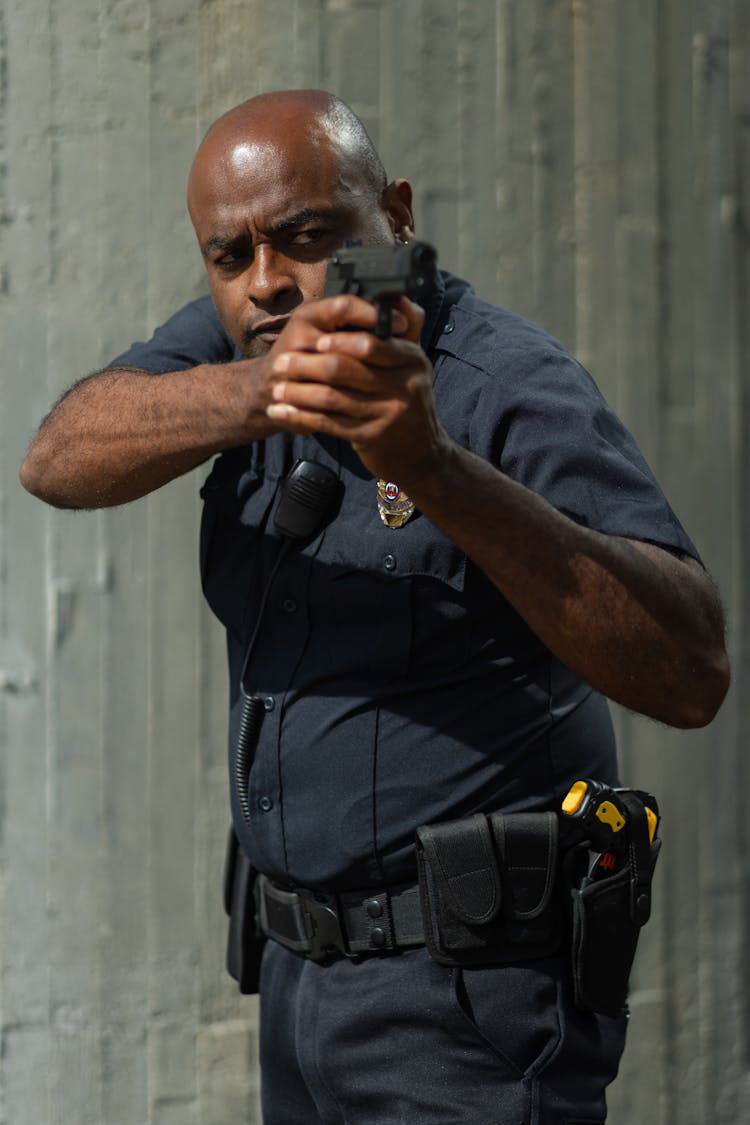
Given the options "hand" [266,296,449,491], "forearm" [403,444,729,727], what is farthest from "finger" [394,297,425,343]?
"forearm" [403,444,729,727]

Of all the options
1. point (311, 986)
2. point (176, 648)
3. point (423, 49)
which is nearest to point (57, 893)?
point (176, 648)

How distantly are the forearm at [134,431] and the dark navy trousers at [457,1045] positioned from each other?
2.39 feet

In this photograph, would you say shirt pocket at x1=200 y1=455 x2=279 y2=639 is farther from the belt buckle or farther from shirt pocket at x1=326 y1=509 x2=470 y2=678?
the belt buckle

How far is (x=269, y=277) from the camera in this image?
2.01 m

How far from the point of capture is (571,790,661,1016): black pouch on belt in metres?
2.00

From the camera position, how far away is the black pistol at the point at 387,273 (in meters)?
1.50

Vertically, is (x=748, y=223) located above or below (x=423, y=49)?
below

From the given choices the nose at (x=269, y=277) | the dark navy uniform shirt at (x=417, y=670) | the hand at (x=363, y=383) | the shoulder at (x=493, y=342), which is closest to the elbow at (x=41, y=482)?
the dark navy uniform shirt at (x=417, y=670)

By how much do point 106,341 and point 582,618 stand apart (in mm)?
1601

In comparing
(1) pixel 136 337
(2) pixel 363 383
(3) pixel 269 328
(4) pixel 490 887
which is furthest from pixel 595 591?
(1) pixel 136 337

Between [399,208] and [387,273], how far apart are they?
71cm

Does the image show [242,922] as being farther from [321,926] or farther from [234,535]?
[234,535]

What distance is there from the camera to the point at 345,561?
205 cm

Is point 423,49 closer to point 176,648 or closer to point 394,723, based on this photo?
point 176,648
